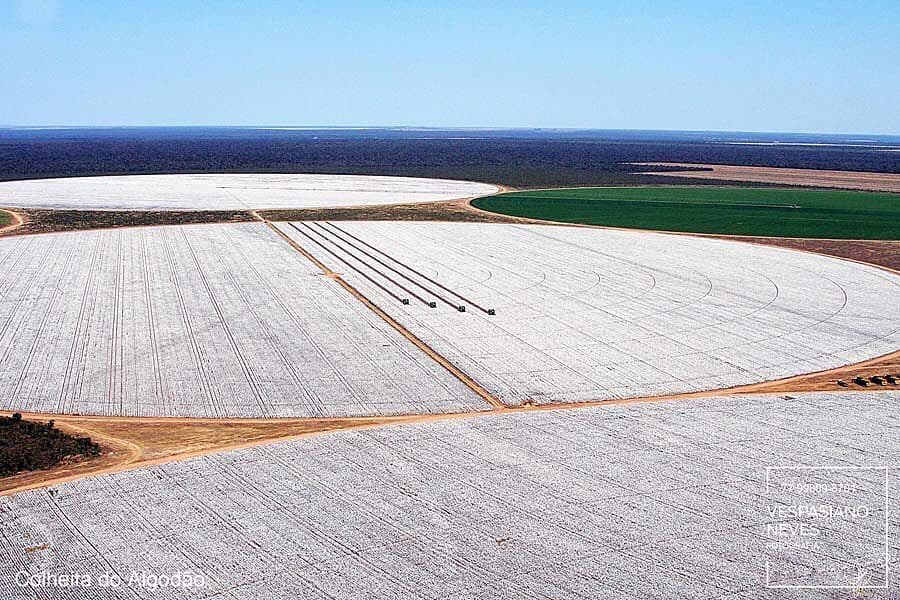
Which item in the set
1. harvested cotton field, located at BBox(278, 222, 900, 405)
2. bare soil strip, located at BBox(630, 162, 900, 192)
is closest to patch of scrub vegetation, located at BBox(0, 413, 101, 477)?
harvested cotton field, located at BBox(278, 222, 900, 405)

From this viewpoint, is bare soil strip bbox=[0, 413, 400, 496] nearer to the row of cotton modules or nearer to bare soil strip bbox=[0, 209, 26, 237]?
the row of cotton modules

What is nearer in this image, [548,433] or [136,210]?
[548,433]

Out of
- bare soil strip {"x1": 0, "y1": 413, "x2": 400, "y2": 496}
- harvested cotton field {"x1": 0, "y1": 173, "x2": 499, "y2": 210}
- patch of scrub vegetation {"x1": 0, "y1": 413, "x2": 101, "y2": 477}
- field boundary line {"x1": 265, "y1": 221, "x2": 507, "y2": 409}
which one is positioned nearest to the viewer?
bare soil strip {"x1": 0, "y1": 413, "x2": 400, "y2": 496}

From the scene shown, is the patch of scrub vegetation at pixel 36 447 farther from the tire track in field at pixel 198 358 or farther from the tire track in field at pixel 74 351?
the tire track in field at pixel 198 358

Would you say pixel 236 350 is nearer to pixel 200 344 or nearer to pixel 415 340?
pixel 200 344

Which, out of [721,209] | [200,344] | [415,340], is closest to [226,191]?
[721,209]

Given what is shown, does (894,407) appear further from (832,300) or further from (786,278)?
(786,278)

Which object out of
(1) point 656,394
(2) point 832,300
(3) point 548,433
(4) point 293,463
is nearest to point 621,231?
(2) point 832,300
